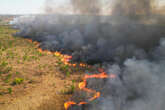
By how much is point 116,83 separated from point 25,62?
1399cm

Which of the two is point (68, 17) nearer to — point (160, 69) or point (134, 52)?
point (134, 52)

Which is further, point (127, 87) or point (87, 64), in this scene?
point (87, 64)

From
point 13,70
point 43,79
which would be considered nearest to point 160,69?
point 43,79

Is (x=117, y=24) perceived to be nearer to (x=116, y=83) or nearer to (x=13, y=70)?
(x=116, y=83)

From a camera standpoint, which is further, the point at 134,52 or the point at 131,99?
the point at 134,52

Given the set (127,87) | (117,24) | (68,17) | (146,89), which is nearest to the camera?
(146,89)

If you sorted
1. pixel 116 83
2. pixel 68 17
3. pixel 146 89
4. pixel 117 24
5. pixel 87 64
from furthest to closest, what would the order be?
pixel 68 17 < pixel 117 24 < pixel 87 64 < pixel 116 83 < pixel 146 89

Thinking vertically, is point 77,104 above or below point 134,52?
below

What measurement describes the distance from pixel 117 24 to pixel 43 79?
1431 centimetres

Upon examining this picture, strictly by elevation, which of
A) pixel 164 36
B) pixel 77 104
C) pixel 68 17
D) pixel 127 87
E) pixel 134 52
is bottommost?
pixel 77 104

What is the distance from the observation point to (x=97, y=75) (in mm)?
15312

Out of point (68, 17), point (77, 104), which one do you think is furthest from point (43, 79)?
point (68, 17)

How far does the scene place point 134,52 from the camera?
16531 mm

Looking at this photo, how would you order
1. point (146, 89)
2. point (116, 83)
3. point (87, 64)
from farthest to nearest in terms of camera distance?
point (87, 64)
point (116, 83)
point (146, 89)
